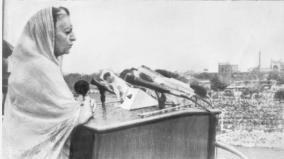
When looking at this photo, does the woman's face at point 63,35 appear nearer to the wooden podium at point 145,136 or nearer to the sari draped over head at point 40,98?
the sari draped over head at point 40,98

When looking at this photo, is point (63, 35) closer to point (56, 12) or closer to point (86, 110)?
point (56, 12)

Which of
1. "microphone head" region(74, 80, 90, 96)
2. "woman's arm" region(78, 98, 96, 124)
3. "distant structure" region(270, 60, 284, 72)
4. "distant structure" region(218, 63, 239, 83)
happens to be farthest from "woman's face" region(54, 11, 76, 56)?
"distant structure" region(270, 60, 284, 72)

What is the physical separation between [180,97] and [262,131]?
0.48 metres

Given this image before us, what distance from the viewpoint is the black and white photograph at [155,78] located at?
1948mm

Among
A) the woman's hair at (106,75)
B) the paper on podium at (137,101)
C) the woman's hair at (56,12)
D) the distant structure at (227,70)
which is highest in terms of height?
the woman's hair at (56,12)

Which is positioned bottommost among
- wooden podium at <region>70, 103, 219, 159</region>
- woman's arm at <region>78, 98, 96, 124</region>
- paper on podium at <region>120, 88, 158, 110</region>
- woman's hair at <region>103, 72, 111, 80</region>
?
wooden podium at <region>70, 103, 219, 159</region>

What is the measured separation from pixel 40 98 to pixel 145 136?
60 cm

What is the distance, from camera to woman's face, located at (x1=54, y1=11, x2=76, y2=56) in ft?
6.53

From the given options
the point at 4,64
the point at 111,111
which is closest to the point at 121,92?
the point at 111,111

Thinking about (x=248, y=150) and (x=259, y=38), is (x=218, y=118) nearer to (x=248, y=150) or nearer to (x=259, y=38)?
(x=248, y=150)

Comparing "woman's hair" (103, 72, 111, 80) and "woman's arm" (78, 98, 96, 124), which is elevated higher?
"woman's hair" (103, 72, 111, 80)

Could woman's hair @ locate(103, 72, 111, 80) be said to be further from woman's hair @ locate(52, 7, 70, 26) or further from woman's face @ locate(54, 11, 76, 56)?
woman's hair @ locate(52, 7, 70, 26)

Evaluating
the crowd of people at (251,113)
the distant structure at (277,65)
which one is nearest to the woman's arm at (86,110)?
the crowd of people at (251,113)

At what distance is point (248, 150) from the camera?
198cm
